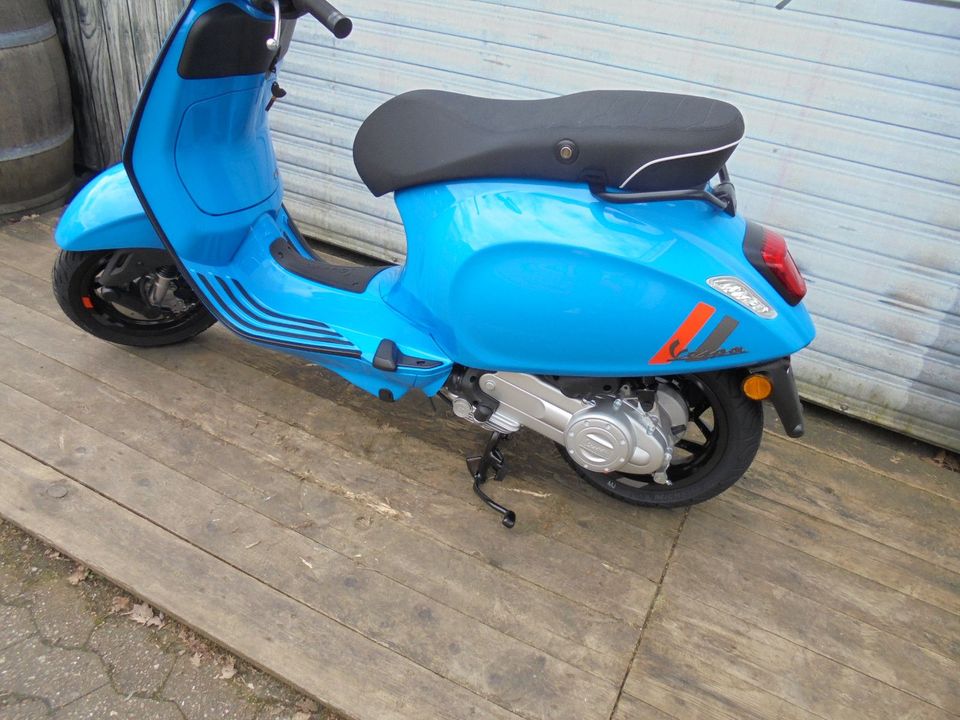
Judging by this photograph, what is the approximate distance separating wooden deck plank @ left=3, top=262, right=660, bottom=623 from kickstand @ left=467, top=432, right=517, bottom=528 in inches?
1.5

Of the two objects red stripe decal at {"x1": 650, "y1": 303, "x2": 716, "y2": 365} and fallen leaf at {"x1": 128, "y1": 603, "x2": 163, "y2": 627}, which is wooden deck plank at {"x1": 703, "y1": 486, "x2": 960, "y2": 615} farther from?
fallen leaf at {"x1": 128, "y1": 603, "x2": 163, "y2": 627}

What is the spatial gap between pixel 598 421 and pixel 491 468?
475 mm

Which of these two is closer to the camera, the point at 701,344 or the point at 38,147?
the point at 701,344

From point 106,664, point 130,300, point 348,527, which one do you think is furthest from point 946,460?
point 130,300

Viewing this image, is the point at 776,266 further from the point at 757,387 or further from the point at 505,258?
the point at 505,258

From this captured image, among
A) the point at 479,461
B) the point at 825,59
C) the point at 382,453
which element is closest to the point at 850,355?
the point at 825,59

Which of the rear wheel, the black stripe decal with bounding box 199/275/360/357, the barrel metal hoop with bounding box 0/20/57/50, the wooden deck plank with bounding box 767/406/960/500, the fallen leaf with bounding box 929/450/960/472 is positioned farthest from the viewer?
the barrel metal hoop with bounding box 0/20/57/50

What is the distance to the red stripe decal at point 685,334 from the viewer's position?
1634mm

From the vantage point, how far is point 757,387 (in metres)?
1.77

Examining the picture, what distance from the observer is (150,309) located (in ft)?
7.88

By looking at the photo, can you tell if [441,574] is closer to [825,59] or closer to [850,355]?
[850,355]

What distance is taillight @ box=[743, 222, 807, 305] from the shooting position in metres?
1.67

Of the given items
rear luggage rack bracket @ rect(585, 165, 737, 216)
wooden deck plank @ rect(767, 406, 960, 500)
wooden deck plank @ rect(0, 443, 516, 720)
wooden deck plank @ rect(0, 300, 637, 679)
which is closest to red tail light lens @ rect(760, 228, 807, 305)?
rear luggage rack bracket @ rect(585, 165, 737, 216)

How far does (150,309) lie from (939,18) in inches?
96.8
